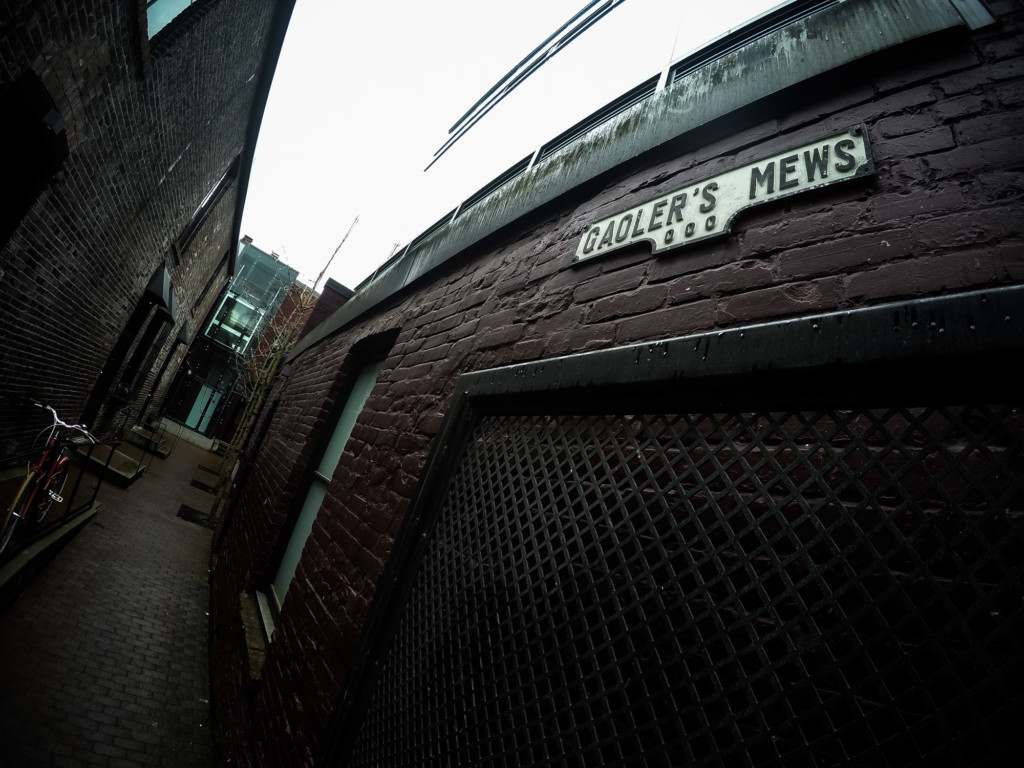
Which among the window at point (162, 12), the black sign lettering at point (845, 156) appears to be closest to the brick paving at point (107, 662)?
the black sign lettering at point (845, 156)

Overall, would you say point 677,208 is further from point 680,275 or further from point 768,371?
point 768,371

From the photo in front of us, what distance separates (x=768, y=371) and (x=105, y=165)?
6.83 m

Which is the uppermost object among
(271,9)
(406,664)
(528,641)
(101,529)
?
(271,9)

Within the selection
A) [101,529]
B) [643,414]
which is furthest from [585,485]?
[101,529]

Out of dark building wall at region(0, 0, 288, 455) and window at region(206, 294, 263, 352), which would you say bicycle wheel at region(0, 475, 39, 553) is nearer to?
dark building wall at region(0, 0, 288, 455)

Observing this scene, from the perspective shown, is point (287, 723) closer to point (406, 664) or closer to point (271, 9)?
point (406, 664)

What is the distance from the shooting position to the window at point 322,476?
343 centimetres

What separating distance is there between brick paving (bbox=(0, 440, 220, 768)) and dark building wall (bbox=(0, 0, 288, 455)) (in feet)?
8.33

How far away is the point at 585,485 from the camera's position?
103cm

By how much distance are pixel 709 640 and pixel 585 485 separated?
43 cm

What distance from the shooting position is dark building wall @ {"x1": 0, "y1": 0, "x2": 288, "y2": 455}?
349cm

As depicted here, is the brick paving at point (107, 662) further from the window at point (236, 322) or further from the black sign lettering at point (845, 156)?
the window at point (236, 322)

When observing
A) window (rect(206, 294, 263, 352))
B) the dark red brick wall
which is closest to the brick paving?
the dark red brick wall

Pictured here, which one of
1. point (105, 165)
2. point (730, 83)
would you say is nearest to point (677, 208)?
point (730, 83)
